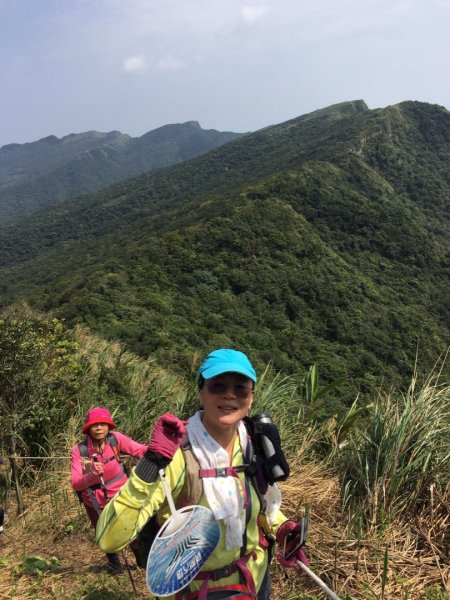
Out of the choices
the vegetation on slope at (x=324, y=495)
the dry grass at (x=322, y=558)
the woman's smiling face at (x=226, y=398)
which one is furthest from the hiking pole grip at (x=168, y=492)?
the dry grass at (x=322, y=558)

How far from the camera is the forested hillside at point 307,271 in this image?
30094 mm

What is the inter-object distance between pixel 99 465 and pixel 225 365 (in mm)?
1531

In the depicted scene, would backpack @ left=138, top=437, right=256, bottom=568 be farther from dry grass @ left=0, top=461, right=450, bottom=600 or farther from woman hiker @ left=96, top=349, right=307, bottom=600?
dry grass @ left=0, top=461, right=450, bottom=600

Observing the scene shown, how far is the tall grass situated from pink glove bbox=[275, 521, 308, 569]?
35.3 inches

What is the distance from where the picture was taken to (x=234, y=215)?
4909cm

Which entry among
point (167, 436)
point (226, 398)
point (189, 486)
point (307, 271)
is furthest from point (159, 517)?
point (307, 271)

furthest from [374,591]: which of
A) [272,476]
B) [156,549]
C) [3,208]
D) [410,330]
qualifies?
[3,208]

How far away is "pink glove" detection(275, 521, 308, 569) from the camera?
1.63 m

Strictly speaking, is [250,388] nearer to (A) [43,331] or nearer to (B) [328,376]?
(A) [43,331]

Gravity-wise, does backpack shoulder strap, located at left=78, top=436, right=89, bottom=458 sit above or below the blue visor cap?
below

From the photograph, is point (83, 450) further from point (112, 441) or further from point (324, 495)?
point (324, 495)

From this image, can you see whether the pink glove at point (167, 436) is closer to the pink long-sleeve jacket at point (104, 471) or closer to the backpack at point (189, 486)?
the backpack at point (189, 486)

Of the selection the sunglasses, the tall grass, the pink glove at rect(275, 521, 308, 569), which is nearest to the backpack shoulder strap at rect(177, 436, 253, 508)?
the sunglasses

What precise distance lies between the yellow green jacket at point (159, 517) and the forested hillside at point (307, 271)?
43.8ft
